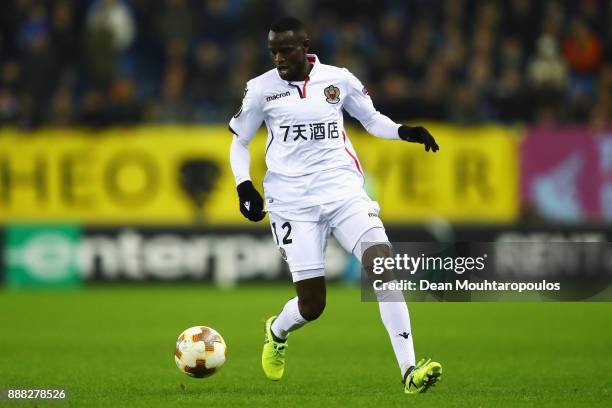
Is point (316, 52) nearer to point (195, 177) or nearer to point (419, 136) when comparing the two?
point (195, 177)

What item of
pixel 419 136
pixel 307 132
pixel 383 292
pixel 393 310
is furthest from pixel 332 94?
pixel 393 310

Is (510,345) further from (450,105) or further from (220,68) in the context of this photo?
(220,68)

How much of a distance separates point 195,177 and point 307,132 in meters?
10.3

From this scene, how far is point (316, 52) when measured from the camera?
1806 centimetres

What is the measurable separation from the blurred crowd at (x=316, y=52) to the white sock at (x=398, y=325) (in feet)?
33.5

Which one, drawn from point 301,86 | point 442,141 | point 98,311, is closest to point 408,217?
point 442,141

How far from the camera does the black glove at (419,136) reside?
25.1 ft

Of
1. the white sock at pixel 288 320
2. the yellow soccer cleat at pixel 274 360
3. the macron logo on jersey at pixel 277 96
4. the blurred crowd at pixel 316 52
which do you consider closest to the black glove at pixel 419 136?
the macron logo on jersey at pixel 277 96

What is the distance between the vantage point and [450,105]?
18.1 meters

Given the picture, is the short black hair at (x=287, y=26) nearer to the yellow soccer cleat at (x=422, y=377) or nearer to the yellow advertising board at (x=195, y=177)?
the yellow soccer cleat at (x=422, y=377)

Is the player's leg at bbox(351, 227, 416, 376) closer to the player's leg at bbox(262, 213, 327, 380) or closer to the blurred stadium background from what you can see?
the player's leg at bbox(262, 213, 327, 380)

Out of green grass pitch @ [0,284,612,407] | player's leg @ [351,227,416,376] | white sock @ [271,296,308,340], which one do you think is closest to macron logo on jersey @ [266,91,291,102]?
player's leg @ [351,227,416,376]

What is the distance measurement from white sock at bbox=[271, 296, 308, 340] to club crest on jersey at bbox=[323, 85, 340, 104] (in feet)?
4.45

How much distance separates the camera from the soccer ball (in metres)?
7.91
